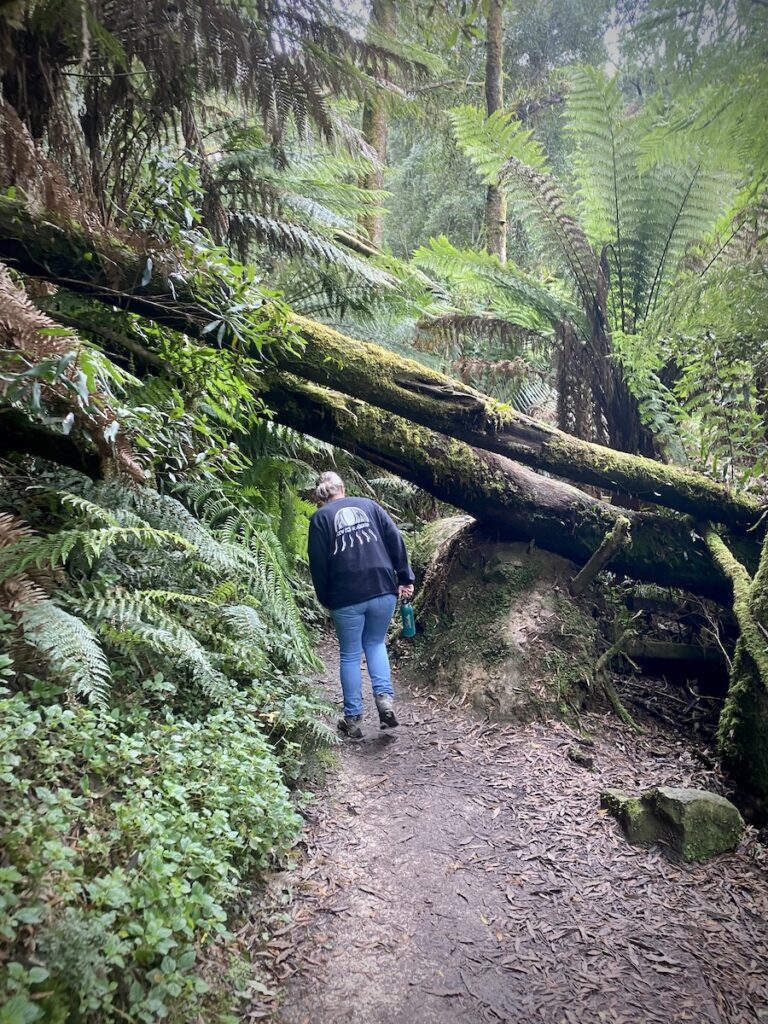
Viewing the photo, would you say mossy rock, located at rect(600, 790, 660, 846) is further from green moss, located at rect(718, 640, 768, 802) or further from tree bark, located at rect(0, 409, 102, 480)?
tree bark, located at rect(0, 409, 102, 480)

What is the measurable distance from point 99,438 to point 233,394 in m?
0.91

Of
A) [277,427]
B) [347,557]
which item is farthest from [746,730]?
[277,427]

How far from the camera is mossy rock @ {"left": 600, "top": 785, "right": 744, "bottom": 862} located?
2.71 metres

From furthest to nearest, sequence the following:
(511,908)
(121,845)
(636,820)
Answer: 1. (636,820)
2. (511,908)
3. (121,845)

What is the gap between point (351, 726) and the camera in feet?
12.5

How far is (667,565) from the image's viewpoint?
482 cm

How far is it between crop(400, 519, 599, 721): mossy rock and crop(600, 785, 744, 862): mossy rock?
1114 millimetres

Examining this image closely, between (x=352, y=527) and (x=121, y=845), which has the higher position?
(x=352, y=527)

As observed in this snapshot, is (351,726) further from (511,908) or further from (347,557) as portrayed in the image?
(511,908)

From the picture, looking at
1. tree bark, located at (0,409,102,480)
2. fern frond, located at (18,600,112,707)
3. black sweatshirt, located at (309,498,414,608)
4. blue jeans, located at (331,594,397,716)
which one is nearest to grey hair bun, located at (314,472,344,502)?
black sweatshirt, located at (309,498,414,608)

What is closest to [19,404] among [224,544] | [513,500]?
[224,544]

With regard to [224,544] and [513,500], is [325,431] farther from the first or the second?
[513,500]

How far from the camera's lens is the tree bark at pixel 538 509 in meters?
4.61

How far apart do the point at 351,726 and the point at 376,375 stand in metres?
2.38
